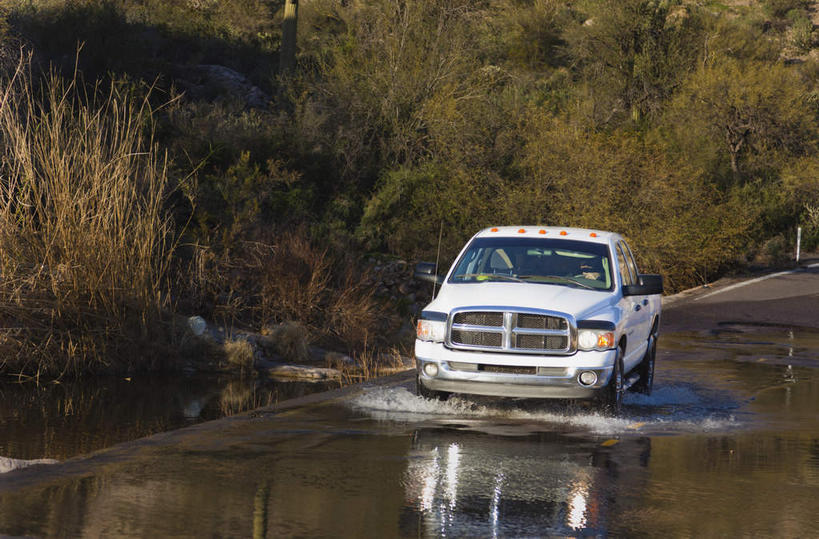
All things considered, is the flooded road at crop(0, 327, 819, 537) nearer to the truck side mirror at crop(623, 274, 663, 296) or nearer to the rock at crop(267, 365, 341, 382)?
the truck side mirror at crop(623, 274, 663, 296)

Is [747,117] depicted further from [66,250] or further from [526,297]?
[526,297]

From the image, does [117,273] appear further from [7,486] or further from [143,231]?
[7,486]

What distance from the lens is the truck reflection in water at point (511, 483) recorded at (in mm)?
7051

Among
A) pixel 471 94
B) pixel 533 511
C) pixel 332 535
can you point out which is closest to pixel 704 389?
pixel 533 511

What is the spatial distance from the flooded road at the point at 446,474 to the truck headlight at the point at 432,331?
724 mm

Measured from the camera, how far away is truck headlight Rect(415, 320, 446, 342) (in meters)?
11.1

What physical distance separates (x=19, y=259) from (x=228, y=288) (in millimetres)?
5184

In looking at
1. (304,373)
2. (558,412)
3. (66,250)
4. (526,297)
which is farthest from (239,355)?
(526,297)

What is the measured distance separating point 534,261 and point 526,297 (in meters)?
1.35

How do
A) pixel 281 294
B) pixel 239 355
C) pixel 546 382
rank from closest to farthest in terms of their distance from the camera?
pixel 546 382
pixel 239 355
pixel 281 294

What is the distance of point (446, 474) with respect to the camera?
8.44 metres

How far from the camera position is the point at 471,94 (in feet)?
102

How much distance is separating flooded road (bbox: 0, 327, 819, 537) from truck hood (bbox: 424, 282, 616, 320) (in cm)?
102

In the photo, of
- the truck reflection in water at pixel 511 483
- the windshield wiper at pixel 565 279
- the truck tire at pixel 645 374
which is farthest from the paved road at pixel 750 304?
the truck reflection in water at pixel 511 483
